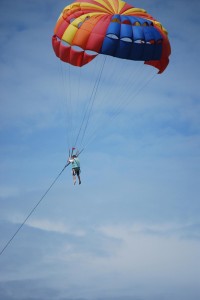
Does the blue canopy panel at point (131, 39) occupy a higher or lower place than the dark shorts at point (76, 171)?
Answer: higher

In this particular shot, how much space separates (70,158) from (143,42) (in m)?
7.60

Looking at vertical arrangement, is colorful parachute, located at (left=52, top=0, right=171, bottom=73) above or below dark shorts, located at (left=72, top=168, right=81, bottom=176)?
above

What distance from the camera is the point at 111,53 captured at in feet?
116

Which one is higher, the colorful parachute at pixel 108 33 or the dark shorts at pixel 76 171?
the colorful parachute at pixel 108 33

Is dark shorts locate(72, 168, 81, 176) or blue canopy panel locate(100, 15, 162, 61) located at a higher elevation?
blue canopy panel locate(100, 15, 162, 61)

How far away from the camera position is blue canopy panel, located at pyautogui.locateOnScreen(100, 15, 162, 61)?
34.8m

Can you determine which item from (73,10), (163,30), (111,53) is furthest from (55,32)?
(163,30)

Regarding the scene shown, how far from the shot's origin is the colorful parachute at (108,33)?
35.1m

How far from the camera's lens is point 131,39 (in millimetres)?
34781

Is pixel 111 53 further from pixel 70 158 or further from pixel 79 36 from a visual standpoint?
pixel 70 158

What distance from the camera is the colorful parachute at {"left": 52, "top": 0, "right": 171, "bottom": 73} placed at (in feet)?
115

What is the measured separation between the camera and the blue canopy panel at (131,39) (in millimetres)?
34844

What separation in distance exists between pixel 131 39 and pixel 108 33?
130 cm

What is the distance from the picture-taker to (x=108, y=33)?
34.8 m
